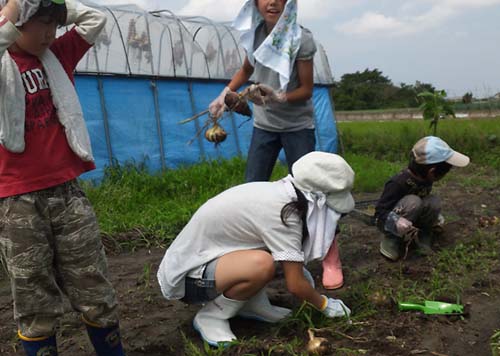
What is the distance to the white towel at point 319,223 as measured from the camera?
2.15 m

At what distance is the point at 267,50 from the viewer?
115 inches

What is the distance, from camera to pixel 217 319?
2.33 m

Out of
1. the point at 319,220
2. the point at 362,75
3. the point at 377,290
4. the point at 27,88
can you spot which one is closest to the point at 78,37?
the point at 27,88

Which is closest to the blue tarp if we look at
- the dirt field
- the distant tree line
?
the dirt field

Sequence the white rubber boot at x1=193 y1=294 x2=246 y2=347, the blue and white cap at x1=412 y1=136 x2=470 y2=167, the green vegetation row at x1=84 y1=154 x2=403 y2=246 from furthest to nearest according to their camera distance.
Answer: the green vegetation row at x1=84 y1=154 x2=403 y2=246
the blue and white cap at x1=412 y1=136 x2=470 y2=167
the white rubber boot at x1=193 y1=294 x2=246 y2=347

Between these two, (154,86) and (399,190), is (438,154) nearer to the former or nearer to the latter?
(399,190)

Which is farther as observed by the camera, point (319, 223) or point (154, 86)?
point (154, 86)

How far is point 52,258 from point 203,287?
2.18ft

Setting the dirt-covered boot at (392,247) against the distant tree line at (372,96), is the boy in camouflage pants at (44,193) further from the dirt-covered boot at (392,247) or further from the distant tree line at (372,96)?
the distant tree line at (372,96)

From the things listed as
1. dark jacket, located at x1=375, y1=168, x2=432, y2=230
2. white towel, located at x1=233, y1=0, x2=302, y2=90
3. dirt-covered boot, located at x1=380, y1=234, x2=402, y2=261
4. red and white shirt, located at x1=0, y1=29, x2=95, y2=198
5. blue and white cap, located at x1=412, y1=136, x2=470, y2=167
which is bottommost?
dirt-covered boot, located at x1=380, y1=234, x2=402, y2=261

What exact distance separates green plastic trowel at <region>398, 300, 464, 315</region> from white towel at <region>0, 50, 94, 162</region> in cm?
154

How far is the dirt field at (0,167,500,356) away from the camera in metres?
2.14

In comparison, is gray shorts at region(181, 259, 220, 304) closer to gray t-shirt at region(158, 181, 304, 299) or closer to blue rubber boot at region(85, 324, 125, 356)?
gray t-shirt at region(158, 181, 304, 299)

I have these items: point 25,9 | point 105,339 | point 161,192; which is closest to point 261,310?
point 105,339
